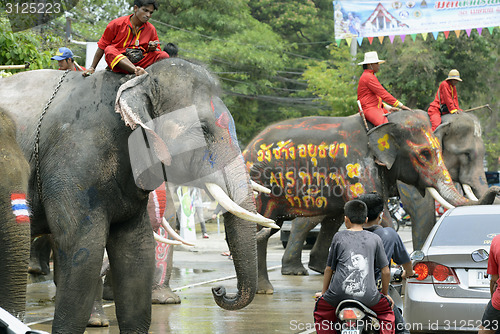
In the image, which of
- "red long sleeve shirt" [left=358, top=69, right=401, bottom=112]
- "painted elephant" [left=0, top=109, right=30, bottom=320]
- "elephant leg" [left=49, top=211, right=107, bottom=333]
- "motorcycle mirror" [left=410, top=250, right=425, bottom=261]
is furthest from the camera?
"red long sleeve shirt" [left=358, top=69, right=401, bottom=112]

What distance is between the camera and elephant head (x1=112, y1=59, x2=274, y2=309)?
621 cm

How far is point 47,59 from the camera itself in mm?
11328

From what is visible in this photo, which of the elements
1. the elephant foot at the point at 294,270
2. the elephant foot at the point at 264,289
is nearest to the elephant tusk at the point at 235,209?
the elephant foot at the point at 264,289

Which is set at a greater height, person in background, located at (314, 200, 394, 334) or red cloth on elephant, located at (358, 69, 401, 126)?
person in background, located at (314, 200, 394, 334)

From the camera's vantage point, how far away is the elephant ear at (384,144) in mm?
11555

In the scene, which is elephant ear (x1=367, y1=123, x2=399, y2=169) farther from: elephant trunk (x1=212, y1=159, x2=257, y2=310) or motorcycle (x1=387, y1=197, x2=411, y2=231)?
motorcycle (x1=387, y1=197, x2=411, y2=231)

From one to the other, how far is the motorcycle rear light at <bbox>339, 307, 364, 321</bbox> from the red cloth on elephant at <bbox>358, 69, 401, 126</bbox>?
6150mm

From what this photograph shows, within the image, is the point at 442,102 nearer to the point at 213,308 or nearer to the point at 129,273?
the point at 213,308

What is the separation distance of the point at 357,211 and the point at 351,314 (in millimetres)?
699

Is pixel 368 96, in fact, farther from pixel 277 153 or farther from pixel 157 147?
pixel 157 147

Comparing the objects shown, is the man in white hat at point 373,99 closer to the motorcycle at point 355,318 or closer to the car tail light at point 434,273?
the car tail light at point 434,273

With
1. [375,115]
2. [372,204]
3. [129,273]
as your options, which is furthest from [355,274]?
[375,115]

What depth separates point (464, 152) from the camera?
1453 cm

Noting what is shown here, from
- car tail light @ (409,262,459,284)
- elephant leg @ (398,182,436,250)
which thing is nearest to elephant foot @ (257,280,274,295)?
elephant leg @ (398,182,436,250)
